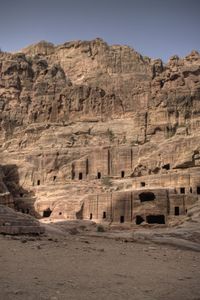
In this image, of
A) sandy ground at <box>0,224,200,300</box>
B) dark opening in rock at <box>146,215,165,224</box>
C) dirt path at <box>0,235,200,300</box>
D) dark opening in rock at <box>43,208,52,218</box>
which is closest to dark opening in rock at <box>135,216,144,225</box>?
dark opening in rock at <box>146,215,165,224</box>

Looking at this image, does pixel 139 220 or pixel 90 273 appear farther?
pixel 139 220

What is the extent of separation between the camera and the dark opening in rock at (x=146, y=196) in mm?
47188

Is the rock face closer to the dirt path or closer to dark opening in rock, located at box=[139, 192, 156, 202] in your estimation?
dark opening in rock, located at box=[139, 192, 156, 202]

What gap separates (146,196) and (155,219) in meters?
3.01

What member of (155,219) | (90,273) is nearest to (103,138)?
(155,219)

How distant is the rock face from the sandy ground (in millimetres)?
28129

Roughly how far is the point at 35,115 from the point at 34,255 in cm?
8024

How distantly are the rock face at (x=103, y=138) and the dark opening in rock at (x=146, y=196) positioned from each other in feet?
1.10

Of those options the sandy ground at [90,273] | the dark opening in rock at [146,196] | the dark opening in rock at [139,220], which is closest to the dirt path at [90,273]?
the sandy ground at [90,273]

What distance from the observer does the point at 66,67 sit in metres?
133

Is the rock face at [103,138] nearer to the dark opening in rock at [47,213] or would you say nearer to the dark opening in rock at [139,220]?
the dark opening in rock at [47,213]

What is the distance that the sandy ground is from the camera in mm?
10273

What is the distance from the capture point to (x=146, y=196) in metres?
48.1

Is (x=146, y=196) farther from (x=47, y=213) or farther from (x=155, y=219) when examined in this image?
(x=47, y=213)
